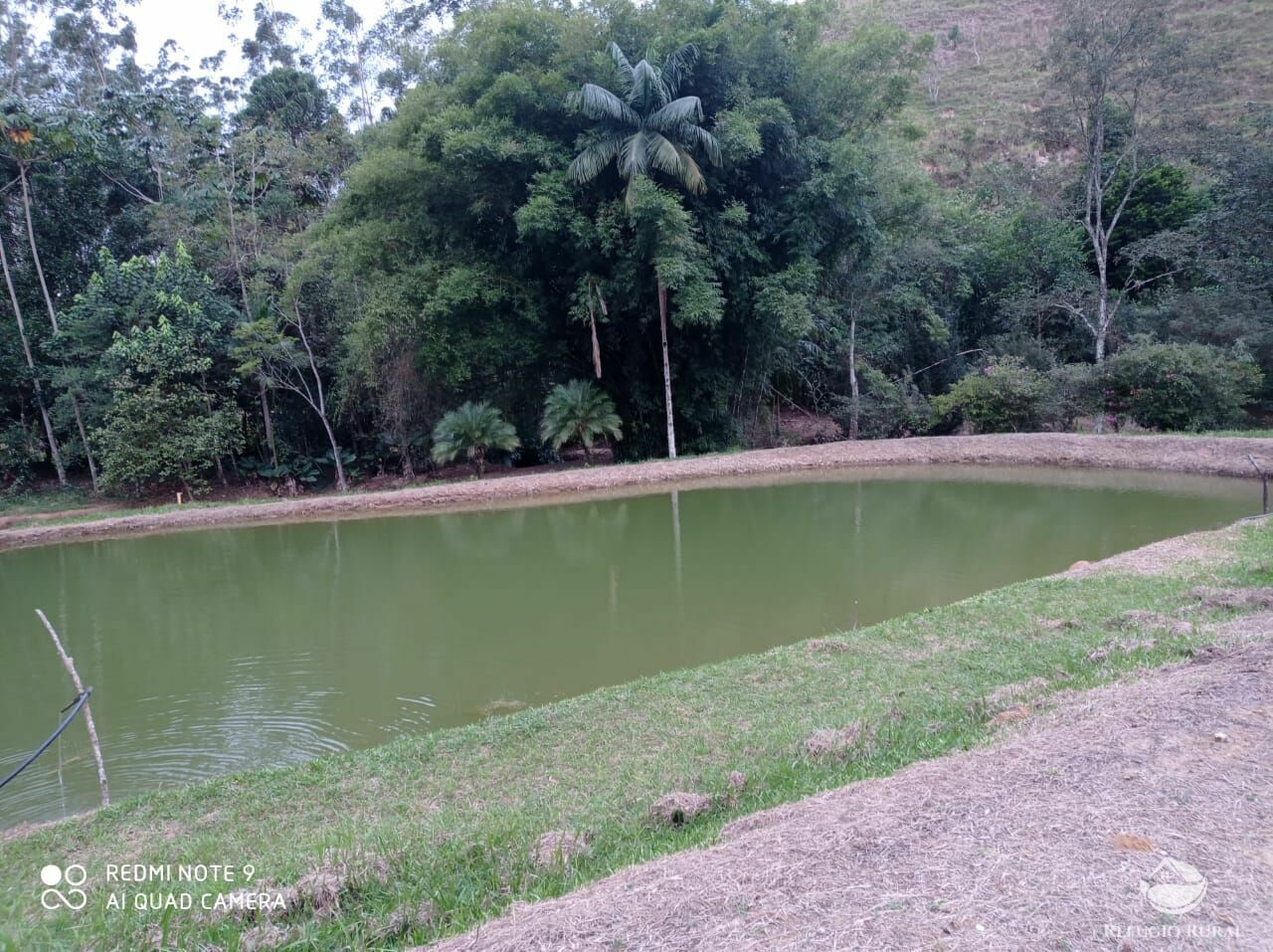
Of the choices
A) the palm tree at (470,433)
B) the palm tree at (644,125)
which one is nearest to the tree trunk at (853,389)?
the palm tree at (644,125)

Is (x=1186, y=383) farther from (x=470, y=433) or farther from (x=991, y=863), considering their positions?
(x=991, y=863)

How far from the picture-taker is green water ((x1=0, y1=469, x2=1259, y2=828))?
5.97m

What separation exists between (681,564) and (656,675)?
3.87 meters

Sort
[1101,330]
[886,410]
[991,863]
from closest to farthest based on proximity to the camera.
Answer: [991,863]
[1101,330]
[886,410]

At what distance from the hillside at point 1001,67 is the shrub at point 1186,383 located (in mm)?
12971

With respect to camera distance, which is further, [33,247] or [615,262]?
[33,247]

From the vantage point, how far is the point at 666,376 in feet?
59.9

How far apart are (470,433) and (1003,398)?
13.5 m

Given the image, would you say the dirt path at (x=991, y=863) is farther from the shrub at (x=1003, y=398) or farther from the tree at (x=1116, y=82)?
the tree at (x=1116, y=82)

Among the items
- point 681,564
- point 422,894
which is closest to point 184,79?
point 681,564

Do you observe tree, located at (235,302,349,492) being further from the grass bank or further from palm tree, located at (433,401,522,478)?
the grass bank

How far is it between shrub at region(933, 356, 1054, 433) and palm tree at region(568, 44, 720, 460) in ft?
28.5

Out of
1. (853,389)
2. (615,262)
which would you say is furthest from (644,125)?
(853,389)

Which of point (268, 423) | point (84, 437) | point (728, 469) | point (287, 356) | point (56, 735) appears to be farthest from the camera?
point (268, 423)
